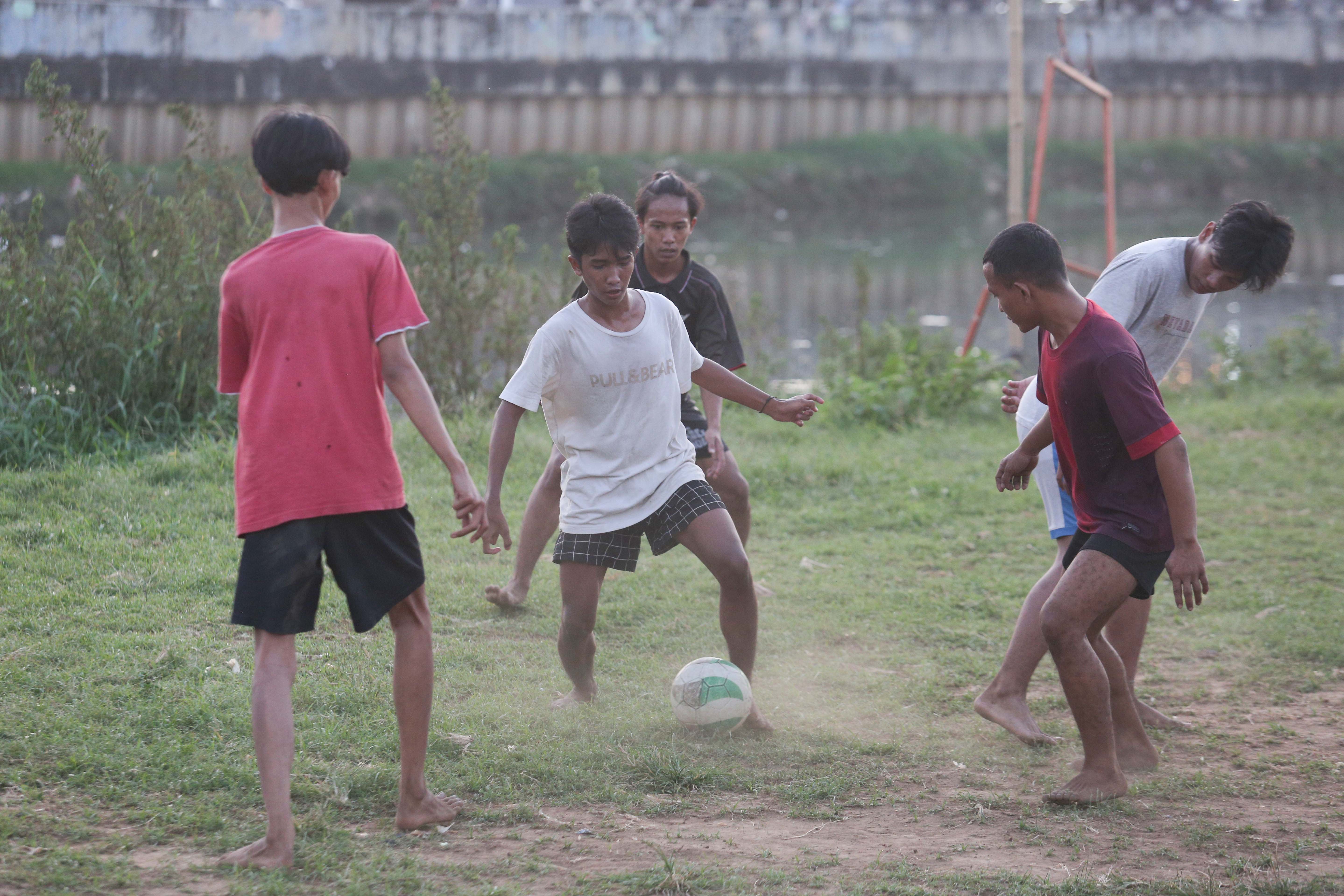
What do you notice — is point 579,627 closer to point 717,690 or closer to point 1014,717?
point 717,690

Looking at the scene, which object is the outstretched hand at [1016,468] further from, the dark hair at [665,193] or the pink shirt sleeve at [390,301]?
the pink shirt sleeve at [390,301]

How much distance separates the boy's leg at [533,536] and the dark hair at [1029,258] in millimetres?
2148

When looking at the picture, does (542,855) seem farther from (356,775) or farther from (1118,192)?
(1118,192)

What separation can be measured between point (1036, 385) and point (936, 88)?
74.6 feet

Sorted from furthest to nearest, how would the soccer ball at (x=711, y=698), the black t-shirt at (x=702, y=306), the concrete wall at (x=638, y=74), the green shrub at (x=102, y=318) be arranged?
the concrete wall at (x=638, y=74)
the green shrub at (x=102, y=318)
the black t-shirt at (x=702, y=306)
the soccer ball at (x=711, y=698)

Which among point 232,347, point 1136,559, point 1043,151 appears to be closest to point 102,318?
point 232,347

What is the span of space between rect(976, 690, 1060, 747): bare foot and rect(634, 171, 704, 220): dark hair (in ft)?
6.76

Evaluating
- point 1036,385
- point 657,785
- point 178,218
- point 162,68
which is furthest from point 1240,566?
point 162,68

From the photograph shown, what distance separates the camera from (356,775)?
362 cm

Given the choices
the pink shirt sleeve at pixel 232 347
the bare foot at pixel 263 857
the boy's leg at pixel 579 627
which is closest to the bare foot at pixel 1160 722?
the boy's leg at pixel 579 627

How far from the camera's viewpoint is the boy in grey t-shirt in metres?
4.06

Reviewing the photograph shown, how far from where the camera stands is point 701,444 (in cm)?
509

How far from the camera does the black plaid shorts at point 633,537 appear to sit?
4066 mm

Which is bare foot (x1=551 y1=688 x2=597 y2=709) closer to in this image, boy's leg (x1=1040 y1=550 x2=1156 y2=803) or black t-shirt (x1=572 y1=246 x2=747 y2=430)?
black t-shirt (x1=572 y1=246 x2=747 y2=430)
